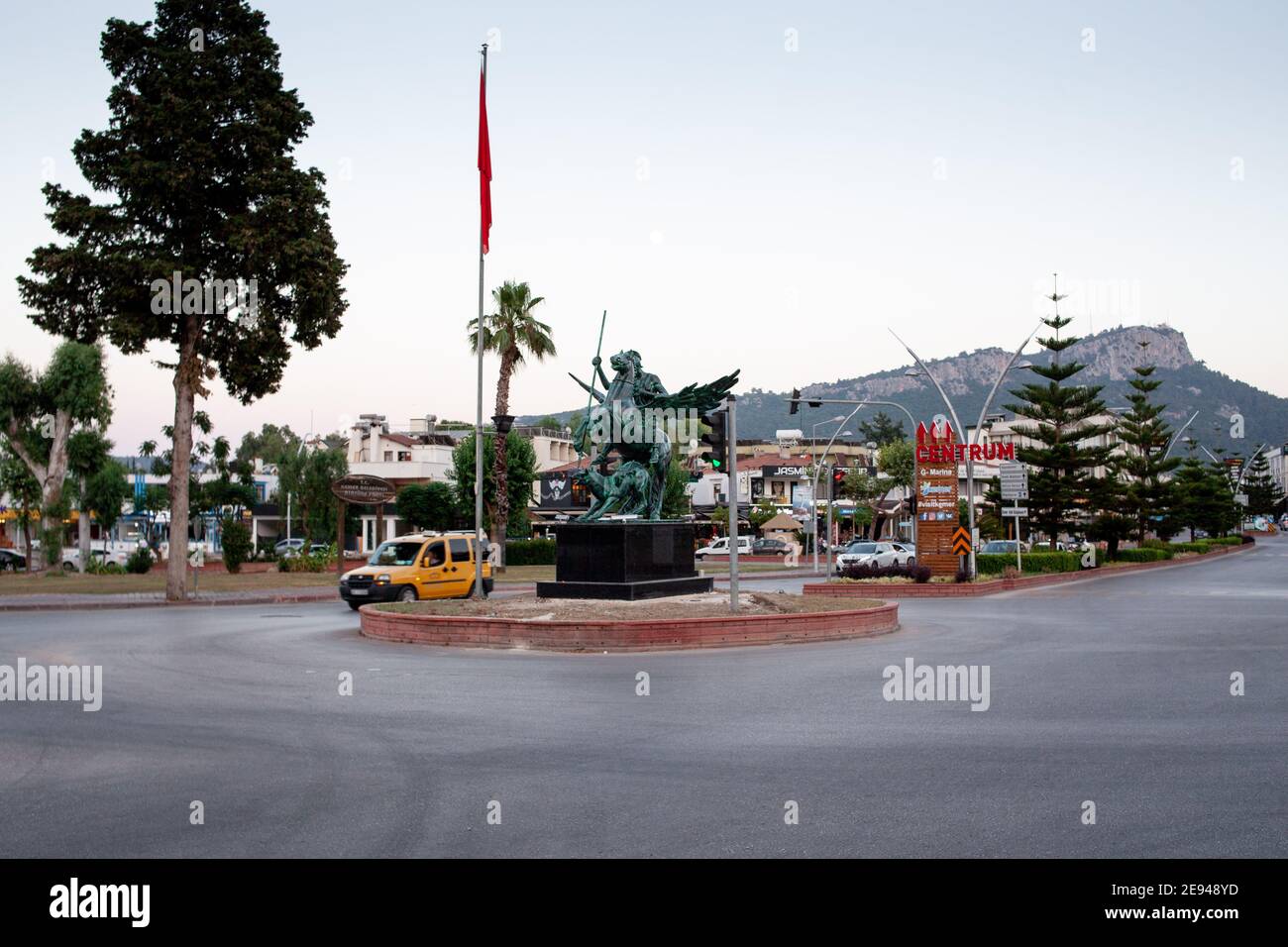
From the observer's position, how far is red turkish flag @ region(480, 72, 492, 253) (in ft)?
73.5

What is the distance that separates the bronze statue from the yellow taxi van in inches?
224

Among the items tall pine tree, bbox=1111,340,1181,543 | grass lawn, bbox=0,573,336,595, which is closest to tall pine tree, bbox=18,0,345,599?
grass lawn, bbox=0,573,336,595

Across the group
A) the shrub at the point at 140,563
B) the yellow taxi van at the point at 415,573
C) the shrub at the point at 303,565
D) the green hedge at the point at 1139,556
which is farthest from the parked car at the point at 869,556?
the shrub at the point at 140,563

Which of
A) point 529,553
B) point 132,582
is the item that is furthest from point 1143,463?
point 132,582

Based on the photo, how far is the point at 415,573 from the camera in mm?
25156

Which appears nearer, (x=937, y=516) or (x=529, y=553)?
(x=937, y=516)

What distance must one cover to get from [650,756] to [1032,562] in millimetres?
34861

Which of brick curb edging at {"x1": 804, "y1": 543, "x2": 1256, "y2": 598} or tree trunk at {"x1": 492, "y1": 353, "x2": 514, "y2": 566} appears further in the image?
tree trunk at {"x1": 492, "y1": 353, "x2": 514, "y2": 566}

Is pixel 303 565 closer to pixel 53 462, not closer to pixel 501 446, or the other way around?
pixel 501 446

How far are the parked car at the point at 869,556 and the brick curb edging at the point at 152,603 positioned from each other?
23.0m

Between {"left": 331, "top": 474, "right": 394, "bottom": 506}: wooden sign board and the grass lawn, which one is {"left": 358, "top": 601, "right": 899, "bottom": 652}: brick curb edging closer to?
the grass lawn
